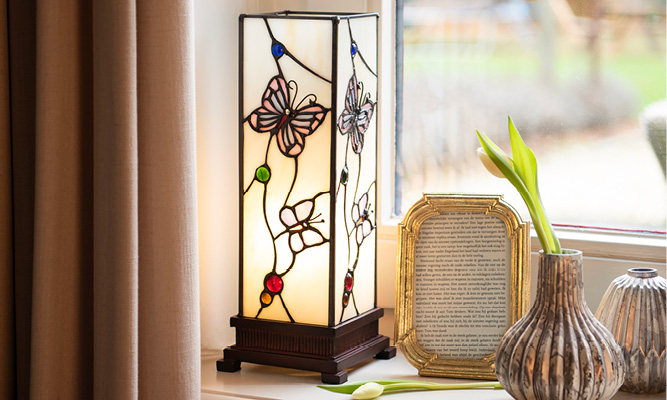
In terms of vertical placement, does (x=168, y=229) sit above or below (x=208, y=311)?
above

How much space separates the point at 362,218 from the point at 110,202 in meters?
0.40

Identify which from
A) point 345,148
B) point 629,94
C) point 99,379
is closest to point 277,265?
point 345,148

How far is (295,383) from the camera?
1118 millimetres

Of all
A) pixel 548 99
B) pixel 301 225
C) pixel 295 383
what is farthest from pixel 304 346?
pixel 548 99

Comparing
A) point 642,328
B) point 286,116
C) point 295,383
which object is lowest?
point 295,383

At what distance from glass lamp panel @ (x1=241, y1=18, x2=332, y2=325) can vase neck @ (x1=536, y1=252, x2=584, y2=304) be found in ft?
1.00

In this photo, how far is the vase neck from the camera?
3.13ft

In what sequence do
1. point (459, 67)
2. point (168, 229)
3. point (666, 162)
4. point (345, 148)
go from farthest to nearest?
point (459, 67) < point (666, 162) < point (345, 148) < point (168, 229)

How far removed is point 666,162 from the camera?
1.21 metres

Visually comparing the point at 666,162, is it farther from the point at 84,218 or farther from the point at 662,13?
the point at 84,218

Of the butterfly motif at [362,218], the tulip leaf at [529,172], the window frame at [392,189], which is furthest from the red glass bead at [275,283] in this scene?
the tulip leaf at [529,172]

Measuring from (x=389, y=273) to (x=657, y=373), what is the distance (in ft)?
1.57

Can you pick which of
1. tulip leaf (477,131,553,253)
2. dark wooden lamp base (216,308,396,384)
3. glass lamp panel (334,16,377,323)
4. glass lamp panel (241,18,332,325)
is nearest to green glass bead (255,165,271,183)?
glass lamp panel (241,18,332,325)

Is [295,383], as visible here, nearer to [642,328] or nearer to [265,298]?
[265,298]
